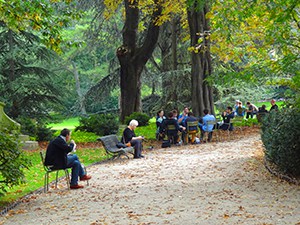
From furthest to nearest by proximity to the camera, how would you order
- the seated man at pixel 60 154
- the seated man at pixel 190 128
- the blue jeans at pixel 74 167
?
the seated man at pixel 190 128, the blue jeans at pixel 74 167, the seated man at pixel 60 154

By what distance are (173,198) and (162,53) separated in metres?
Result: 30.1

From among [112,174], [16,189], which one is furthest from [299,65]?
[16,189]

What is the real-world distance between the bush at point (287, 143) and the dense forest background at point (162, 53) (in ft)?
1.37

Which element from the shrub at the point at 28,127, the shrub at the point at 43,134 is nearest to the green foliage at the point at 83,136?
the shrub at the point at 43,134

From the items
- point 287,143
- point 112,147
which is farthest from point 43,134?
point 287,143

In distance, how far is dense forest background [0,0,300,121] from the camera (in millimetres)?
15914

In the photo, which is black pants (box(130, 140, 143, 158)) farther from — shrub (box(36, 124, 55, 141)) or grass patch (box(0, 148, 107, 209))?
shrub (box(36, 124, 55, 141))

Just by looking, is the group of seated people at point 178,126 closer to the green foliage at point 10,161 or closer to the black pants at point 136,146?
the black pants at point 136,146

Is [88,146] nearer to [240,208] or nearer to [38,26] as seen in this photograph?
[38,26]

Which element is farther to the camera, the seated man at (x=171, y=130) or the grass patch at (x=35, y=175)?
the seated man at (x=171, y=130)

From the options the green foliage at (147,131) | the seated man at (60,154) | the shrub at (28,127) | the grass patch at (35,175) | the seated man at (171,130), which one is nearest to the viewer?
the grass patch at (35,175)

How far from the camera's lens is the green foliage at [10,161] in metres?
10.9

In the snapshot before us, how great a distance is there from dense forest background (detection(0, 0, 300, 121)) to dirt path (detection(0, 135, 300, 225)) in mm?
2248

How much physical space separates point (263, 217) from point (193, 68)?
63.5 feet
